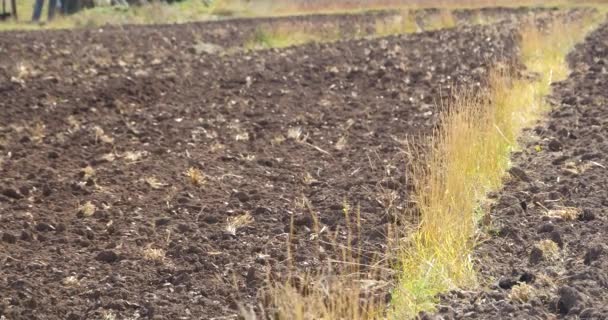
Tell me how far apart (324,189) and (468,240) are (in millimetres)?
1923

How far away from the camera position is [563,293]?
4992mm

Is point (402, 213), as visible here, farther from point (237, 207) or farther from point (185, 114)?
point (185, 114)

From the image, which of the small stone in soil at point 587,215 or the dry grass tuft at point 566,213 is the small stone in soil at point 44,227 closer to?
the dry grass tuft at point 566,213

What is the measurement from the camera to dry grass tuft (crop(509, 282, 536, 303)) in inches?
203

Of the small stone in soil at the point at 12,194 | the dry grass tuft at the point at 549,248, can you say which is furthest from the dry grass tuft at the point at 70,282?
the dry grass tuft at the point at 549,248

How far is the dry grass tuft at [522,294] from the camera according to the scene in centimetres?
515

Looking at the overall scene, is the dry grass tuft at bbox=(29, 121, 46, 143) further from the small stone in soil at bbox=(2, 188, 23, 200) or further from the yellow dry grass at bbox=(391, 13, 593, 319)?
the yellow dry grass at bbox=(391, 13, 593, 319)

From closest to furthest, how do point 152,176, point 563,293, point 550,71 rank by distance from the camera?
1. point 563,293
2. point 152,176
3. point 550,71

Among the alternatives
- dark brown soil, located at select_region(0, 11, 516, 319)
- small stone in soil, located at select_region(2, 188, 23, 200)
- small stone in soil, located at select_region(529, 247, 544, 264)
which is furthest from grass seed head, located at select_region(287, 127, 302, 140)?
small stone in soil, located at select_region(529, 247, 544, 264)

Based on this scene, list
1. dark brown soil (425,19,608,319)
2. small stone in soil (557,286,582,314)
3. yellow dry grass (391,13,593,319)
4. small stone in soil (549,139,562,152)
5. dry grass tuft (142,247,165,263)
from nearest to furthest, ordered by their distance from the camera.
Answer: small stone in soil (557,286,582,314) → dark brown soil (425,19,608,319) → yellow dry grass (391,13,593,319) → dry grass tuft (142,247,165,263) → small stone in soil (549,139,562,152)

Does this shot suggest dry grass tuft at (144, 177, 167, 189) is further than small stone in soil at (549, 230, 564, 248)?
Yes

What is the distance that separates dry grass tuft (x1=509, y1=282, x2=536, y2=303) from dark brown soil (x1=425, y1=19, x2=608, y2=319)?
1.1 inches

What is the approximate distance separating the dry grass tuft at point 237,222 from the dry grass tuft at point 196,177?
1.15 metres

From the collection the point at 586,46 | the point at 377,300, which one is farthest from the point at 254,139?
the point at 586,46
